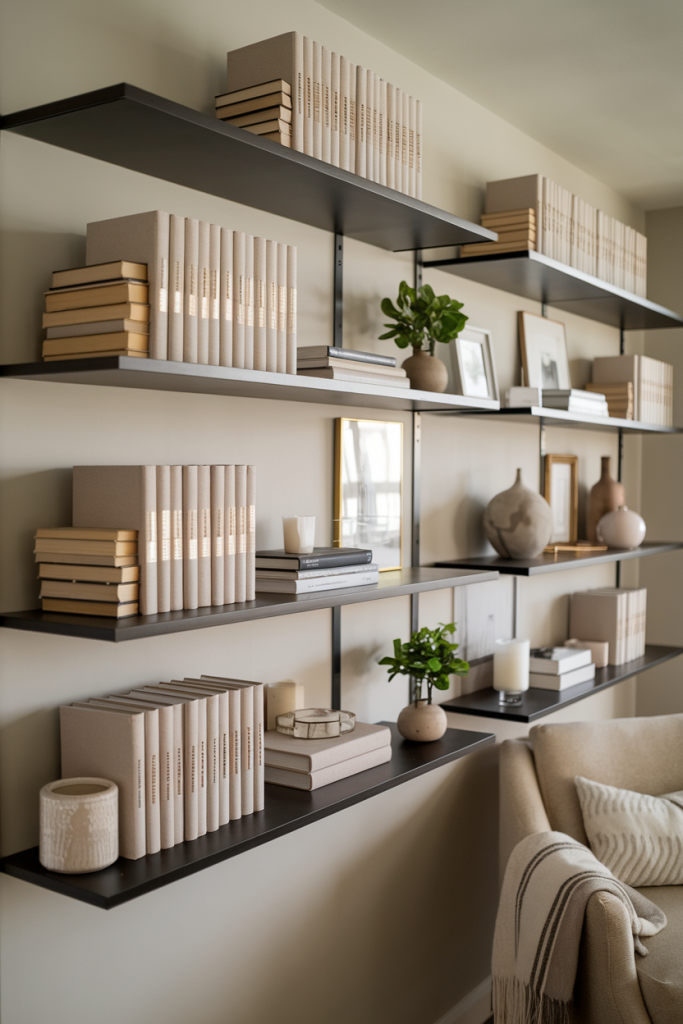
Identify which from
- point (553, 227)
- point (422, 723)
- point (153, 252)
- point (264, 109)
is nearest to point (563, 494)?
point (553, 227)

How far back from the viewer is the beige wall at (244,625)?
151cm

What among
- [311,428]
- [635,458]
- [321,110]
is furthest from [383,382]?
[635,458]

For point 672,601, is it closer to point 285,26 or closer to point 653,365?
point 653,365

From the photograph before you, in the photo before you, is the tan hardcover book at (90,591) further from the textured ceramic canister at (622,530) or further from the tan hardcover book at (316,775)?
the textured ceramic canister at (622,530)

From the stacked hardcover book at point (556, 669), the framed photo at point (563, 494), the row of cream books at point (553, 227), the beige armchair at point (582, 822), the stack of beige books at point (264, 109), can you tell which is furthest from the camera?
the framed photo at point (563, 494)

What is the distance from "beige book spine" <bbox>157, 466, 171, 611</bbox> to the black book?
335mm

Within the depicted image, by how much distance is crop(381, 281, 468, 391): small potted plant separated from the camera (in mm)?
2199

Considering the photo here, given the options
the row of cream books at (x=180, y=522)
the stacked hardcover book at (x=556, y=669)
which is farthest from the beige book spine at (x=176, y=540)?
the stacked hardcover book at (x=556, y=669)

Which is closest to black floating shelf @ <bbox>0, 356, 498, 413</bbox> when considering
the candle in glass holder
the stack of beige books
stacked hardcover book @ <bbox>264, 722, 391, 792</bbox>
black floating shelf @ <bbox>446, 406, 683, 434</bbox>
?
black floating shelf @ <bbox>446, 406, 683, 434</bbox>

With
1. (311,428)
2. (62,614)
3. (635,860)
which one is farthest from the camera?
(635,860)

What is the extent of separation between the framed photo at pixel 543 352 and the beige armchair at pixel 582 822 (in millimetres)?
1161

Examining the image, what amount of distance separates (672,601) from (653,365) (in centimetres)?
104

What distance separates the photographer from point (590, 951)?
1970mm

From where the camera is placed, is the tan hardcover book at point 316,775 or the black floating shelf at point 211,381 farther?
the tan hardcover book at point 316,775
